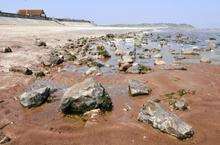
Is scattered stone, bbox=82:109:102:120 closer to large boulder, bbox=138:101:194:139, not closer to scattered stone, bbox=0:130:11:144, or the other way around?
large boulder, bbox=138:101:194:139

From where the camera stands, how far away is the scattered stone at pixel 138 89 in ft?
36.6

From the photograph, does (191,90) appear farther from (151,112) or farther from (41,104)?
(41,104)

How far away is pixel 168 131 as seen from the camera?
8.19 metres

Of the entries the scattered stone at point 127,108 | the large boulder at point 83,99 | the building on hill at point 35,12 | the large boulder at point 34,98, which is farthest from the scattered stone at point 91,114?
the building on hill at point 35,12

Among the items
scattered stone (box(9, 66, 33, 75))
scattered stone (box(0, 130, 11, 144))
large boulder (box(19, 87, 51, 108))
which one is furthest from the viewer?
scattered stone (box(9, 66, 33, 75))

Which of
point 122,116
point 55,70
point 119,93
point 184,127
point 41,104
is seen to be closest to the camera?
point 184,127

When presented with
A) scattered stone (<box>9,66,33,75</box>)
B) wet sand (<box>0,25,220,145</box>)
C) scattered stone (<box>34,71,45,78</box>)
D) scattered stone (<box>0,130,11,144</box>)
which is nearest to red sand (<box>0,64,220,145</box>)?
wet sand (<box>0,25,220,145</box>)

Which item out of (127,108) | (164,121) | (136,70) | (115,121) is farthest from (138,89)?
(136,70)

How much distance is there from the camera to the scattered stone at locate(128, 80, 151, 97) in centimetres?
1114

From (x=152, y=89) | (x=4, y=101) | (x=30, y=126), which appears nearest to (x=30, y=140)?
(x=30, y=126)

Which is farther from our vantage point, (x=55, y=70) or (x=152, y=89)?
(x=55, y=70)

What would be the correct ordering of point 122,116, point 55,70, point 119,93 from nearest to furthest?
point 122,116 < point 119,93 < point 55,70

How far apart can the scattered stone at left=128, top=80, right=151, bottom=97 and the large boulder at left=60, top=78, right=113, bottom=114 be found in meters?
1.80

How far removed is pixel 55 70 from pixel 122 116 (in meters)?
7.65
